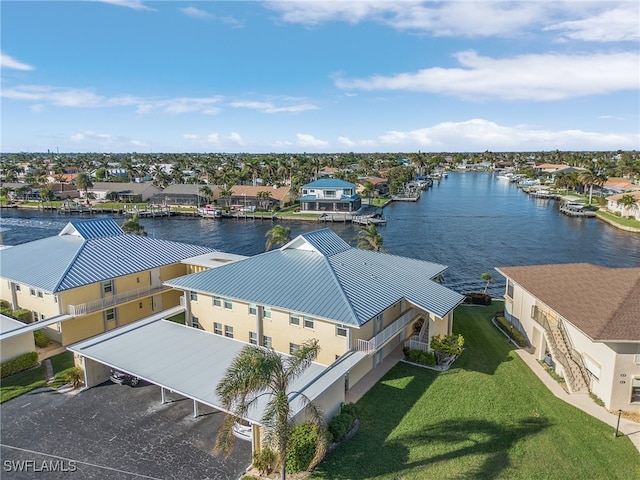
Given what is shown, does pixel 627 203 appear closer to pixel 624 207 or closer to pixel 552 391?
pixel 624 207

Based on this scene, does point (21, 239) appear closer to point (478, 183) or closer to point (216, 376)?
point (216, 376)

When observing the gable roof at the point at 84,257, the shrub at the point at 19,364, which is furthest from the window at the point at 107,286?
the shrub at the point at 19,364

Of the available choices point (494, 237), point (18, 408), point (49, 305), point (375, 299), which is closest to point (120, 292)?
point (49, 305)

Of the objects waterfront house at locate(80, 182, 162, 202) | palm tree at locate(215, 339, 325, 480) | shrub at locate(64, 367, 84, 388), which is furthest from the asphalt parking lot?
waterfront house at locate(80, 182, 162, 202)

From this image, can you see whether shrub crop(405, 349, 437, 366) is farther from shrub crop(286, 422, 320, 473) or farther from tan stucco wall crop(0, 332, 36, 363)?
tan stucco wall crop(0, 332, 36, 363)

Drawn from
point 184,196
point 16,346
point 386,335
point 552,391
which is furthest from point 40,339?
point 184,196
